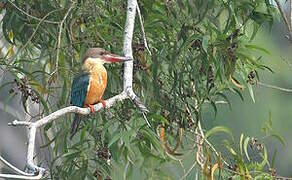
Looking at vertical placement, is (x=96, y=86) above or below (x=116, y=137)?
above

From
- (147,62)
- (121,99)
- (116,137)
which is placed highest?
(147,62)

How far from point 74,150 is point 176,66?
0.50 m

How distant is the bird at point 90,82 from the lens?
3424mm

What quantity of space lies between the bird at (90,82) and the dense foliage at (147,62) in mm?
50

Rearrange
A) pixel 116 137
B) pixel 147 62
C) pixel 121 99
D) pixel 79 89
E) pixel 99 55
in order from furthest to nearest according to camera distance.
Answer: pixel 147 62, pixel 79 89, pixel 99 55, pixel 116 137, pixel 121 99

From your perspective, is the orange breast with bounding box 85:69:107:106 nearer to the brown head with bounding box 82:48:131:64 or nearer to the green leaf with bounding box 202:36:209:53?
the brown head with bounding box 82:48:131:64

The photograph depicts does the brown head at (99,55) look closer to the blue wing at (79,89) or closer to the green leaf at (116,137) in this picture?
the blue wing at (79,89)

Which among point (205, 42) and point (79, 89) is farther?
point (79, 89)

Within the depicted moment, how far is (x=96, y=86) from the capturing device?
3.51m

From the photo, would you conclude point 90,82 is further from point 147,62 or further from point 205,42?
point 205,42

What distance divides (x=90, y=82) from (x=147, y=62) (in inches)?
9.2

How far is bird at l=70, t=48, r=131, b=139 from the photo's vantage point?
135 inches

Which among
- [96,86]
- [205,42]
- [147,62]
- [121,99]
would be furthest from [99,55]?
[121,99]

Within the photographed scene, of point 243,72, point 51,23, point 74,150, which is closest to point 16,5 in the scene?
point 51,23
